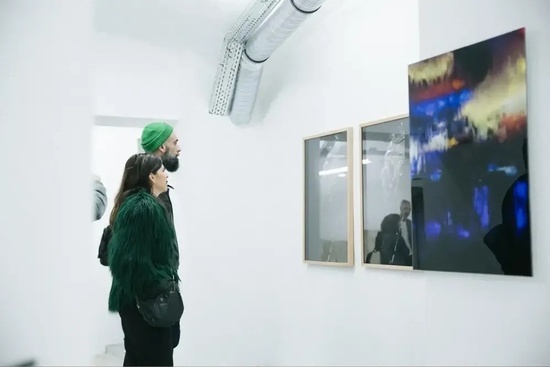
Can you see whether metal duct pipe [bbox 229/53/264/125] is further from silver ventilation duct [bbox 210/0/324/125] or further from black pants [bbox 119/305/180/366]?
black pants [bbox 119/305/180/366]

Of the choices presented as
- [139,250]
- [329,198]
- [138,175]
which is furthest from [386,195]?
[139,250]

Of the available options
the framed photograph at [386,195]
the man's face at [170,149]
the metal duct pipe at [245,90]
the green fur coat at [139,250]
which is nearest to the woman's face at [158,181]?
the green fur coat at [139,250]

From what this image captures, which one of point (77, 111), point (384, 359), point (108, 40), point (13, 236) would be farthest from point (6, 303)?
point (108, 40)

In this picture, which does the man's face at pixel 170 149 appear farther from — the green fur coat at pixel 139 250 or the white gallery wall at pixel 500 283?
the white gallery wall at pixel 500 283

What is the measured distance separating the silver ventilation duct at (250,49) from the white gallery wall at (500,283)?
952 millimetres

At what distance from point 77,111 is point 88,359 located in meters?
0.61

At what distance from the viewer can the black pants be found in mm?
1976

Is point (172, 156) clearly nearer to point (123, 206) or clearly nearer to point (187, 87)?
point (123, 206)

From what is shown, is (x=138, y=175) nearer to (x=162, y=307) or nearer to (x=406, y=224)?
(x=162, y=307)

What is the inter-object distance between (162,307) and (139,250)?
19 centimetres

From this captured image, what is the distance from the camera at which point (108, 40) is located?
12.1 feet

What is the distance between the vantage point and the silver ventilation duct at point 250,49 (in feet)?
10.2

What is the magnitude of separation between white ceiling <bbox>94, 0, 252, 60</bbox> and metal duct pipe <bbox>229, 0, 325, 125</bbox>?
1.31 ft

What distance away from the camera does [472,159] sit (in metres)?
2.09
